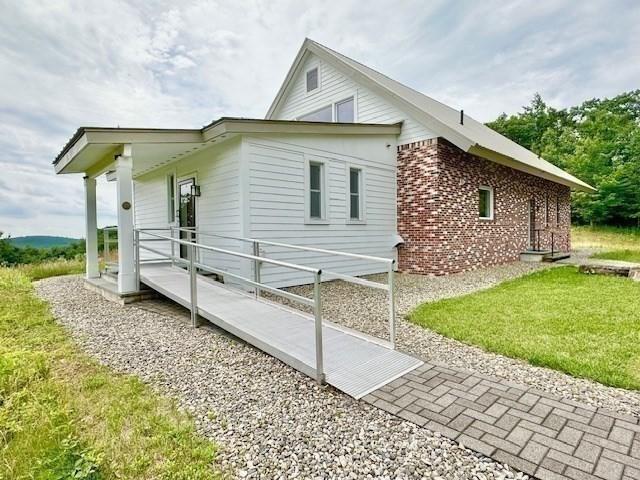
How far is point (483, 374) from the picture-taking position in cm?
342

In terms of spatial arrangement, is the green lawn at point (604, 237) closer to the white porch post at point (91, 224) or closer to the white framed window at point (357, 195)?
the white framed window at point (357, 195)

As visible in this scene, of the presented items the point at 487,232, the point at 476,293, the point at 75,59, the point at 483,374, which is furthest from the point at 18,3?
the point at 487,232

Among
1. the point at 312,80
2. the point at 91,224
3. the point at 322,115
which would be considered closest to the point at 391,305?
the point at 91,224

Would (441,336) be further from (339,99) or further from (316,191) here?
(339,99)

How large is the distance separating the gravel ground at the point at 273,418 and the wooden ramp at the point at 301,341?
16 centimetres

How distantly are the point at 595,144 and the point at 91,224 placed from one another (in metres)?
31.7

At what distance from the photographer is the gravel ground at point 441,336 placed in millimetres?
3018

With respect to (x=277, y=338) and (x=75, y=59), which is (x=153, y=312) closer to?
(x=277, y=338)

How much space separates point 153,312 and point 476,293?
6074 mm

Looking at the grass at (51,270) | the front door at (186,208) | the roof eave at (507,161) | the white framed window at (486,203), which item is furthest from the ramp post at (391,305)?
the grass at (51,270)

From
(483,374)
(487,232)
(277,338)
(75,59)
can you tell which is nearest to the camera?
(483,374)

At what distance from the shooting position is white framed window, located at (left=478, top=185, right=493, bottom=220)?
10.9 m

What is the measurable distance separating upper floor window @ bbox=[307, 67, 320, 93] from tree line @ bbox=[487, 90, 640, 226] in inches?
854

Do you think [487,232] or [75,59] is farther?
[487,232]
